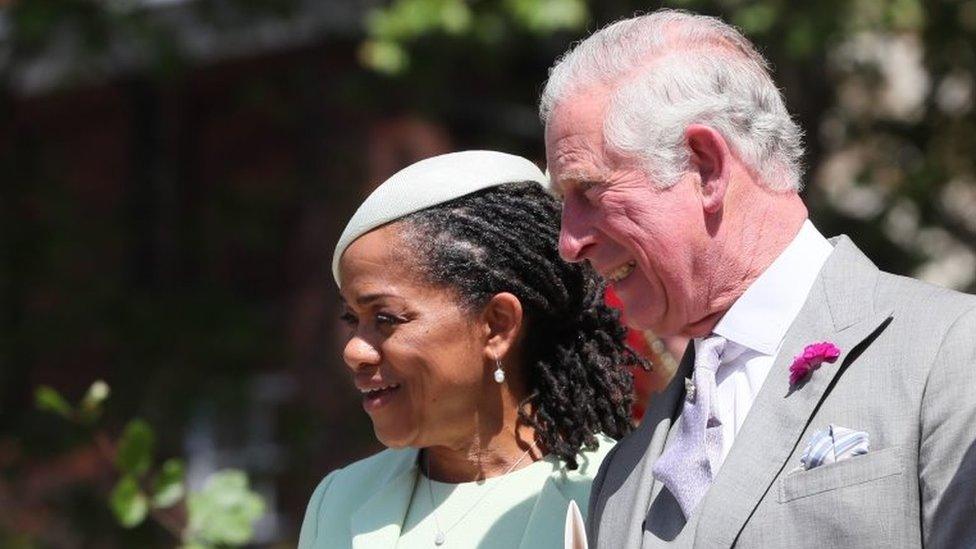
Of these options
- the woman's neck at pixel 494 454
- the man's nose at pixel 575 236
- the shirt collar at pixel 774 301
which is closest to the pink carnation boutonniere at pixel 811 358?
the shirt collar at pixel 774 301

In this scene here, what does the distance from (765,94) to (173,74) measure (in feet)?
20.3

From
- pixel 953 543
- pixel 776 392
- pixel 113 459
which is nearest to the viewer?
pixel 953 543

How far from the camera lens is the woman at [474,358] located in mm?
3230

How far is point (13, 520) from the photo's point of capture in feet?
28.0

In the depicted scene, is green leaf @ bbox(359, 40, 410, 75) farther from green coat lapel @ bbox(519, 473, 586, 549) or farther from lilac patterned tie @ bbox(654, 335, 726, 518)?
lilac patterned tie @ bbox(654, 335, 726, 518)

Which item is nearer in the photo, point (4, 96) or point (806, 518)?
point (806, 518)

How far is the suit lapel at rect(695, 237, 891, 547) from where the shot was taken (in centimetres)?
268

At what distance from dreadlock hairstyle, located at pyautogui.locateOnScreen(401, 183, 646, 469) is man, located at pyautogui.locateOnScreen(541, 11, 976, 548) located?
0.28 metres

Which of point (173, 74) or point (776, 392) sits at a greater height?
point (776, 392)

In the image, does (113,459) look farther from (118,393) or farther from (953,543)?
(118,393)

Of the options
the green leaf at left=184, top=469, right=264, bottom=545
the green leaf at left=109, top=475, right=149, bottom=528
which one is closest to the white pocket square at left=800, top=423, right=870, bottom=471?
the green leaf at left=184, top=469, right=264, bottom=545

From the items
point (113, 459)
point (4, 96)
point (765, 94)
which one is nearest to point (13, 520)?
point (4, 96)

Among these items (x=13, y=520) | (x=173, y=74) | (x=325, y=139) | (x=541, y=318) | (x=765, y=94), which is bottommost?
(x=13, y=520)

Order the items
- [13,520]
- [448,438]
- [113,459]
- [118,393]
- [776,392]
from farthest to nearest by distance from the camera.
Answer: [118,393] < [13,520] < [113,459] < [448,438] < [776,392]
